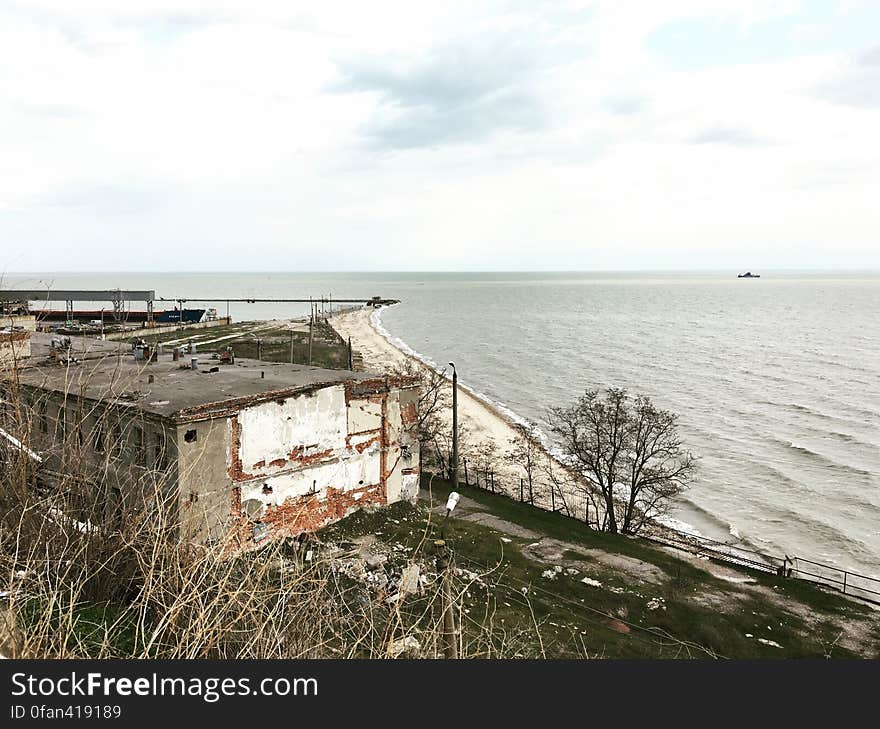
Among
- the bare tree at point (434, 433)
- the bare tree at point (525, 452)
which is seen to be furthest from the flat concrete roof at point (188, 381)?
the bare tree at point (525, 452)

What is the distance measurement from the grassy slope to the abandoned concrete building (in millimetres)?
1825

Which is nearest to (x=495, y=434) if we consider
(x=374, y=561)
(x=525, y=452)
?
(x=525, y=452)

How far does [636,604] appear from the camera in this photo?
20.9 meters

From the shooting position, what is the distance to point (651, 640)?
18641 millimetres

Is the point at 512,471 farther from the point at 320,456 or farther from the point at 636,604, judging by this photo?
the point at 320,456

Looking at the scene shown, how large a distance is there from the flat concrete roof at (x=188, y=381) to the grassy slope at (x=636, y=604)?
18.2 ft

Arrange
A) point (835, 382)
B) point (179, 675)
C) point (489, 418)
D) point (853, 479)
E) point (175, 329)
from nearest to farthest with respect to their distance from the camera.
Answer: point (179, 675) → point (853, 479) → point (489, 418) → point (835, 382) → point (175, 329)

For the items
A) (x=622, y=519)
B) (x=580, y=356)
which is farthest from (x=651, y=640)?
(x=580, y=356)

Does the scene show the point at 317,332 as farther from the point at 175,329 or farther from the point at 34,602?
A: the point at 34,602

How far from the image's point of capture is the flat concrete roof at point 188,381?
18.2 metres

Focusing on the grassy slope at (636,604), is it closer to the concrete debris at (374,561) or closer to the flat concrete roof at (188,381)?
the concrete debris at (374,561)

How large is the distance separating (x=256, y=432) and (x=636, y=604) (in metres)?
13.8

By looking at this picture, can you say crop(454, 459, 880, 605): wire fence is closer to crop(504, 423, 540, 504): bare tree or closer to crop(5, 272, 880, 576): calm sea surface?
crop(504, 423, 540, 504): bare tree

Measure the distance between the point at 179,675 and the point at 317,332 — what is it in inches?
3425
